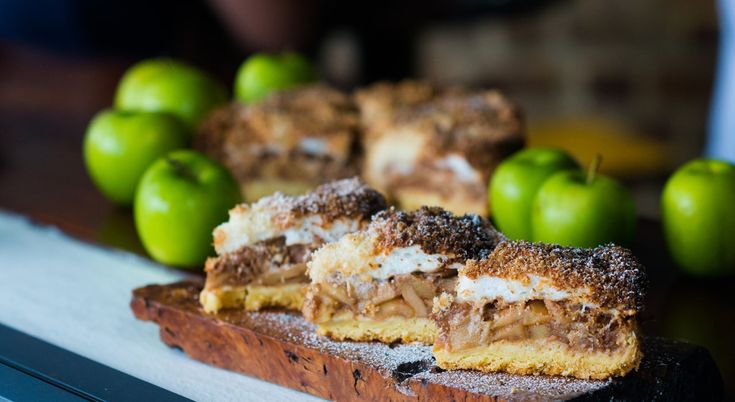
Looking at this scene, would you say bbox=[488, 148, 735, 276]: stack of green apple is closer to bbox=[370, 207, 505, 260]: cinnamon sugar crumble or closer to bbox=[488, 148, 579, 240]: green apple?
bbox=[488, 148, 579, 240]: green apple

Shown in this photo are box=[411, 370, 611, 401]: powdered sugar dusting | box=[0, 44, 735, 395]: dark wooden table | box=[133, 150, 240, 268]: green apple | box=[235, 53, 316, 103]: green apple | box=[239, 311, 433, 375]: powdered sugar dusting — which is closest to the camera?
box=[411, 370, 611, 401]: powdered sugar dusting

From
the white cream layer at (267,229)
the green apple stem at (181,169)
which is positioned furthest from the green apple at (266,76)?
the white cream layer at (267,229)

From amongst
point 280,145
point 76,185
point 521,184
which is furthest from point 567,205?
point 76,185

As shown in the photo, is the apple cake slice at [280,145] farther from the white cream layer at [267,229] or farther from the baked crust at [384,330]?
the baked crust at [384,330]

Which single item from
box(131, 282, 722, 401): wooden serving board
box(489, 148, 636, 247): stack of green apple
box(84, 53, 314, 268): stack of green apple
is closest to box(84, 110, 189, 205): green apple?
box(84, 53, 314, 268): stack of green apple

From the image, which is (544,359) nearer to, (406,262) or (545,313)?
(545,313)

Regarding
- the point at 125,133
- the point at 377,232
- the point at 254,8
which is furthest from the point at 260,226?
the point at 254,8

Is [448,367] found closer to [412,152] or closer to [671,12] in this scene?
[412,152]
